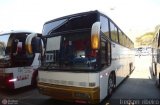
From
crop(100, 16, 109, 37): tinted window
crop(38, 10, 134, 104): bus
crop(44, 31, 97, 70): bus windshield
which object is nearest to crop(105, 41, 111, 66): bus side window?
crop(38, 10, 134, 104): bus

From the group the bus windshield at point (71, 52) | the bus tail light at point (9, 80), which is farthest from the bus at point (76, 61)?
the bus tail light at point (9, 80)

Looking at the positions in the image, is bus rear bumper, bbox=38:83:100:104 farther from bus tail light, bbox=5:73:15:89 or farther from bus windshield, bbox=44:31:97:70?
bus tail light, bbox=5:73:15:89

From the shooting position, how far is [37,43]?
36.6 feet

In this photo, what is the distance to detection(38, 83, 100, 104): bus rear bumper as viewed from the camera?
6.43m

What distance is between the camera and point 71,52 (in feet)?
23.5

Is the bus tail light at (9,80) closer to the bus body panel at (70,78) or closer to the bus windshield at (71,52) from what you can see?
the bus body panel at (70,78)

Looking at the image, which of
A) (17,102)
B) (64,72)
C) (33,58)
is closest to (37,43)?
(33,58)

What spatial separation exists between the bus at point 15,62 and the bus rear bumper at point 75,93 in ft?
7.24

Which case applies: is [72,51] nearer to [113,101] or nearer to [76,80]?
[76,80]

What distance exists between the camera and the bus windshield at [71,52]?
677 centimetres

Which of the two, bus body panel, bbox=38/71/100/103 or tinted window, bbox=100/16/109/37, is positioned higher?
tinted window, bbox=100/16/109/37

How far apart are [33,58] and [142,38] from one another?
8859 centimetres

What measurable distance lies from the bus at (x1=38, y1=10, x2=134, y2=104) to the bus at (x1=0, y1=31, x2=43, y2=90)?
1.65m

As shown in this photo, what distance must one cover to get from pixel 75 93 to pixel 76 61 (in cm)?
102
